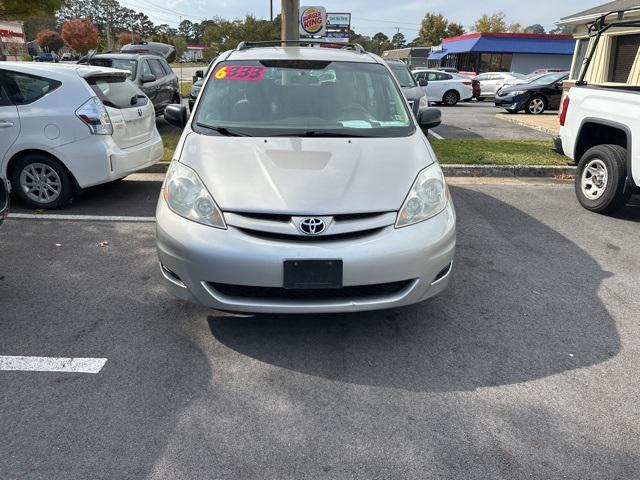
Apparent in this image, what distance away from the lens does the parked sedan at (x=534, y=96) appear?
16.9 metres

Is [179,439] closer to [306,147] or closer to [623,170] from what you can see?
[306,147]

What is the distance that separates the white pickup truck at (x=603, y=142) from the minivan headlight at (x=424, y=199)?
10.4 feet

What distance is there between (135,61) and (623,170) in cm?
1013

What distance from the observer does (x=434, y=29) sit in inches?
2653

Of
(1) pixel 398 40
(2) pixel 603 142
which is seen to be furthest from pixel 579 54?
(1) pixel 398 40

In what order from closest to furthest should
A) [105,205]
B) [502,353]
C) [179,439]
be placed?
[179,439], [502,353], [105,205]

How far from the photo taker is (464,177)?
800 cm

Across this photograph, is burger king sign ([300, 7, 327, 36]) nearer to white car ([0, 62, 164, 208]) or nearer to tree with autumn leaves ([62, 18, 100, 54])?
white car ([0, 62, 164, 208])

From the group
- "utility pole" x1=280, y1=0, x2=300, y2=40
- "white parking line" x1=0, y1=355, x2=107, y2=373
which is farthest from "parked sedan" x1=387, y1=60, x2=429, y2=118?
"white parking line" x1=0, y1=355, x2=107, y2=373

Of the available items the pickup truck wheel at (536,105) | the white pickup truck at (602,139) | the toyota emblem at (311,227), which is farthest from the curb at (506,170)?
the pickup truck wheel at (536,105)

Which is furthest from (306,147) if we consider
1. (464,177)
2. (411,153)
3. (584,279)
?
(464,177)

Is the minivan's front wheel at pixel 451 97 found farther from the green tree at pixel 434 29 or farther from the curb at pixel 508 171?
the green tree at pixel 434 29

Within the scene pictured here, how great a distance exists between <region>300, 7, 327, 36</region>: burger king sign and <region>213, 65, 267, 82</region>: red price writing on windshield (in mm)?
14743

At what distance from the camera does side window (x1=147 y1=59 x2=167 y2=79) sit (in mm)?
12433
